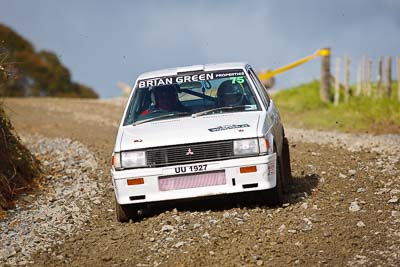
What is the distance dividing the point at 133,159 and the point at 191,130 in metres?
0.67

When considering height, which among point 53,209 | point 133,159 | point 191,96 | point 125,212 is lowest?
point 53,209

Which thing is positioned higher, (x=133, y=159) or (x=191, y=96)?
(x=191, y=96)

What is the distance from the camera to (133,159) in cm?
896

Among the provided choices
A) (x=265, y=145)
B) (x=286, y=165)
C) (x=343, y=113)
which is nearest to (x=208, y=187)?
(x=265, y=145)

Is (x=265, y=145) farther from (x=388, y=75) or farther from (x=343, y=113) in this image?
(x=388, y=75)

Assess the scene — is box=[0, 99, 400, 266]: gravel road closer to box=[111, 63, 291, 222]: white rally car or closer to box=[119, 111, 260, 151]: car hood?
box=[111, 63, 291, 222]: white rally car

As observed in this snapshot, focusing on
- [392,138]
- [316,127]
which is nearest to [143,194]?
[392,138]

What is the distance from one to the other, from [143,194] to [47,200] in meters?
2.98

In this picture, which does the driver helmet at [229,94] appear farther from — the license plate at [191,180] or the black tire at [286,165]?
the license plate at [191,180]

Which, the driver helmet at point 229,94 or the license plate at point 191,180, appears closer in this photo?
the license plate at point 191,180

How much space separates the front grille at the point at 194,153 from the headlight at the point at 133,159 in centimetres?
15

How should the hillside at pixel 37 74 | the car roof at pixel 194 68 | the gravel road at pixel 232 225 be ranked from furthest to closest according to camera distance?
the hillside at pixel 37 74
the car roof at pixel 194 68
the gravel road at pixel 232 225

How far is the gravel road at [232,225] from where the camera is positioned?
7574 mm

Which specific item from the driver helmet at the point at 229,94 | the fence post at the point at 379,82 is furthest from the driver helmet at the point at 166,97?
the fence post at the point at 379,82
